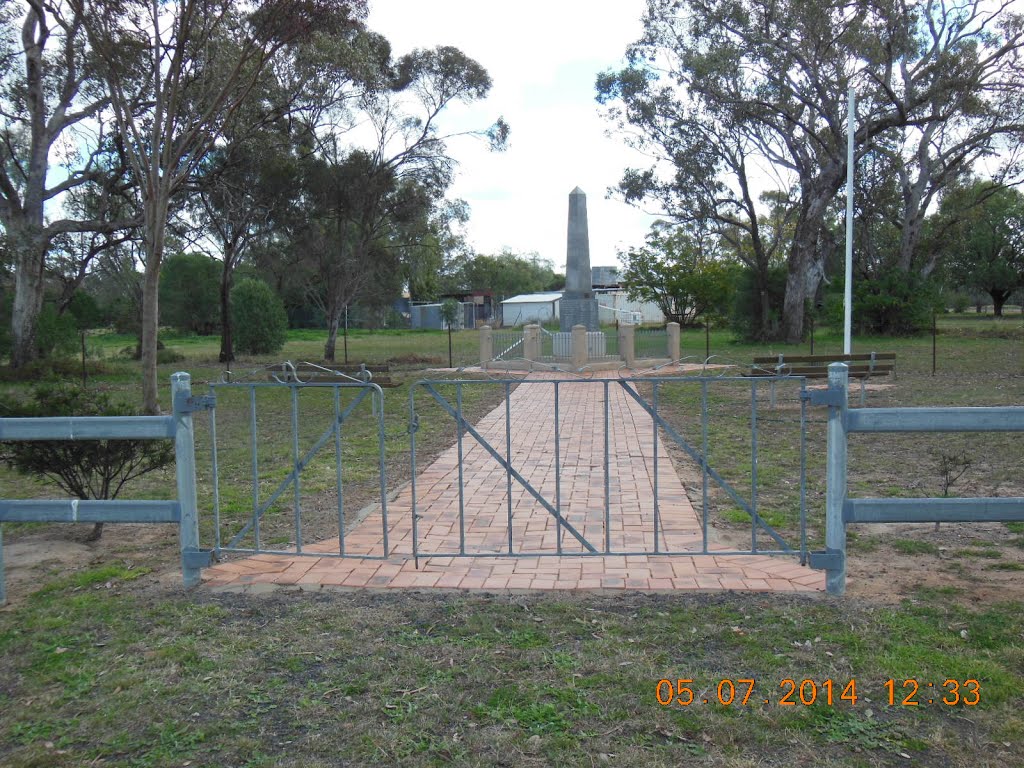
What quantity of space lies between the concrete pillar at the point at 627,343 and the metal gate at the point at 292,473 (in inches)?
368

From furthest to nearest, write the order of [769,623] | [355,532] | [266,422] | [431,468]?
[266,422] < [431,468] < [355,532] < [769,623]

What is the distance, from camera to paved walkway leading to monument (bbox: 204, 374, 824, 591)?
5227 millimetres

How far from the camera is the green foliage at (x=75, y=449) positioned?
20.6ft

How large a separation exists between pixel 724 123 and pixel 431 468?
2682 centimetres

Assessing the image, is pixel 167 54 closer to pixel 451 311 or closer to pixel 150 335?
pixel 150 335

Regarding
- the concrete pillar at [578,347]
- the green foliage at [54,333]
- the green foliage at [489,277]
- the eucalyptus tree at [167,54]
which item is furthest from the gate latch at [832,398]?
the green foliage at [489,277]

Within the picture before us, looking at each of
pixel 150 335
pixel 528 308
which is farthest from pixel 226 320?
pixel 528 308

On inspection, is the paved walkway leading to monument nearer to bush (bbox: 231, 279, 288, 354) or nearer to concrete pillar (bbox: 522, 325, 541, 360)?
concrete pillar (bbox: 522, 325, 541, 360)

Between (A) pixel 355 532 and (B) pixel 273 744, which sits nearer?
(B) pixel 273 744

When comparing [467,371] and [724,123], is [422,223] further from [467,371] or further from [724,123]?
[724,123]

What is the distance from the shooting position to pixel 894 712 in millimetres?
3467

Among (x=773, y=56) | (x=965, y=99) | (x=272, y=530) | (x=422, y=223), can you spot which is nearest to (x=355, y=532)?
(x=272, y=530)

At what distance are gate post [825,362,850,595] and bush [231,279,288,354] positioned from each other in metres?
27.5
